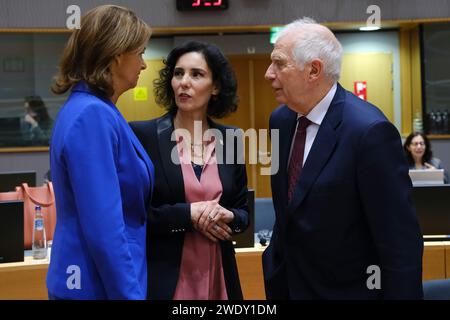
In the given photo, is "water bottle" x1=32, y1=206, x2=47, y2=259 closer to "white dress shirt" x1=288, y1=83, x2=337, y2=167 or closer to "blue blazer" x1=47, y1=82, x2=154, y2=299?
"blue blazer" x1=47, y1=82, x2=154, y2=299

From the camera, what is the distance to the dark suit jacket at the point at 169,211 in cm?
233

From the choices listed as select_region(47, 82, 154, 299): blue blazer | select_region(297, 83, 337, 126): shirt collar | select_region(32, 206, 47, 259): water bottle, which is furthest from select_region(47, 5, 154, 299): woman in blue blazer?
select_region(32, 206, 47, 259): water bottle

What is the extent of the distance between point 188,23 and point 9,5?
223cm

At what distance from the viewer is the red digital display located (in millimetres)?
7801

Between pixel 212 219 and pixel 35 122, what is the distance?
21.7 feet

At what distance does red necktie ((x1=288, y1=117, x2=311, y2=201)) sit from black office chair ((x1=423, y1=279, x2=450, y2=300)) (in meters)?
0.70

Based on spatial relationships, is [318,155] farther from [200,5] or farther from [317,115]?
[200,5]

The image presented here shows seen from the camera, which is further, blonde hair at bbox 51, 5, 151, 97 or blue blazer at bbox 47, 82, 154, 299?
blonde hair at bbox 51, 5, 151, 97

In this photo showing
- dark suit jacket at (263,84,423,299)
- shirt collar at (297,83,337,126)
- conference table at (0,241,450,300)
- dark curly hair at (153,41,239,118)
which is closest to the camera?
dark suit jacket at (263,84,423,299)

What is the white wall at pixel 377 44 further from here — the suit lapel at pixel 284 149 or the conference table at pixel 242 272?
the suit lapel at pixel 284 149

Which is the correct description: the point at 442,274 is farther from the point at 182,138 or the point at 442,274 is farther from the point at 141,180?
the point at 141,180

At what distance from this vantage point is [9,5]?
7734 mm

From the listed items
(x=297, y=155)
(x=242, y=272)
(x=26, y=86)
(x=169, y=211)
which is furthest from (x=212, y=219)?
(x=26, y=86)
